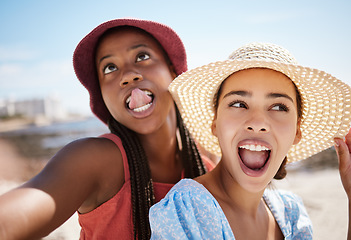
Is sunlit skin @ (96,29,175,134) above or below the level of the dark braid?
above

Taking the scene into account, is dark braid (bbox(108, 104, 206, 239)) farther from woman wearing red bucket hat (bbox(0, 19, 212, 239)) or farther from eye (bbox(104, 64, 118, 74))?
eye (bbox(104, 64, 118, 74))

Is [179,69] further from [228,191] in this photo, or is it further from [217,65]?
[228,191]

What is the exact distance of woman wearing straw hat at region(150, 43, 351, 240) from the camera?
173 cm

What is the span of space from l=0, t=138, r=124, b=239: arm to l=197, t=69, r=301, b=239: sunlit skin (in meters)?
0.68

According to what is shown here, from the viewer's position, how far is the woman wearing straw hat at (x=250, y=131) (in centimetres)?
173

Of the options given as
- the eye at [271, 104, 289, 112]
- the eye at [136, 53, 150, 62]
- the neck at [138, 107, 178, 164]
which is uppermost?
the eye at [136, 53, 150, 62]

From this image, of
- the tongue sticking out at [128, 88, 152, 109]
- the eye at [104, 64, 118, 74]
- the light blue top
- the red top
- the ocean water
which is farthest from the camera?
the ocean water

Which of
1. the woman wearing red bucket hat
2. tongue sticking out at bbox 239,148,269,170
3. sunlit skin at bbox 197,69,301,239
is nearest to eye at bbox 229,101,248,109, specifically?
sunlit skin at bbox 197,69,301,239

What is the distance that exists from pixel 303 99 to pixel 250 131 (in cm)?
62

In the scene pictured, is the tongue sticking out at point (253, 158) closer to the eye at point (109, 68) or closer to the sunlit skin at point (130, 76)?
the sunlit skin at point (130, 76)

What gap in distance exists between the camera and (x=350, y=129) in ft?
7.69

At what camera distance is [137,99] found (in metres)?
2.29

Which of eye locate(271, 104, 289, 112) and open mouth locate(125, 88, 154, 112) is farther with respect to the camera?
open mouth locate(125, 88, 154, 112)

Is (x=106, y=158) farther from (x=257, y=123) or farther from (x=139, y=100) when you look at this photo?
(x=257, y=123)
